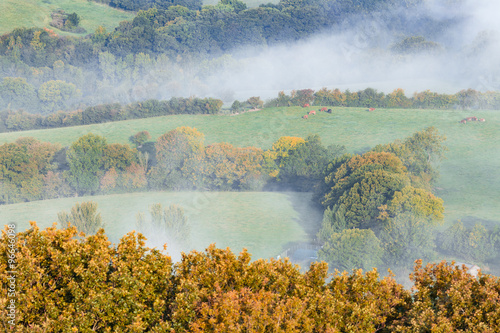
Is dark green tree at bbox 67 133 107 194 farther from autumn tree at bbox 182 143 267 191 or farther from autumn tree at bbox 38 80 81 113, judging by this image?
autumn tree at bbox 38 80 81 113

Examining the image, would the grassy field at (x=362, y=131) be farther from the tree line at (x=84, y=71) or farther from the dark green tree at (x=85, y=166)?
the tree line at (x=84, y=71)

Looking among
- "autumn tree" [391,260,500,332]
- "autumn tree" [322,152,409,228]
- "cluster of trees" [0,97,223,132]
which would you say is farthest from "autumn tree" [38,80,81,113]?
"autumn tree" [391,260,500,332]

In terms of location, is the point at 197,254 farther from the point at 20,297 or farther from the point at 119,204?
the point at 119,204

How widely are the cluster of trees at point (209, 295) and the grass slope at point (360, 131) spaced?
63355 mm

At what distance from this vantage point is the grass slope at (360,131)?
279ft

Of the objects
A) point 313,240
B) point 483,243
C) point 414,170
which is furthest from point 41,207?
point 483,243

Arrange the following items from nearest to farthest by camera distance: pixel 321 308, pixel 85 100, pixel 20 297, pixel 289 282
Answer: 1. pixel 20 297
2. pixel 321 308
3. pixel 289 282
4. pixel 85 100

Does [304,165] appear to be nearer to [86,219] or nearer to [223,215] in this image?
[223,215]

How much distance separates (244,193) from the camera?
3371 inches

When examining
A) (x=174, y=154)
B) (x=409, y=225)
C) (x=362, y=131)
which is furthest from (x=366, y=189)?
(x=362, y=131)

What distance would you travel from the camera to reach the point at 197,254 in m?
19.0

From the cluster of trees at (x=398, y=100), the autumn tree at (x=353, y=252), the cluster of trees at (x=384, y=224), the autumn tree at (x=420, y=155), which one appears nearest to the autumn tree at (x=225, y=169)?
the cluster of trees at (x=384, y=224)

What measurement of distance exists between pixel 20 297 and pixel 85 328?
242 centimetres

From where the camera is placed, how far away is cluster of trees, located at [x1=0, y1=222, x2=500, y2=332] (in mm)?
16188
